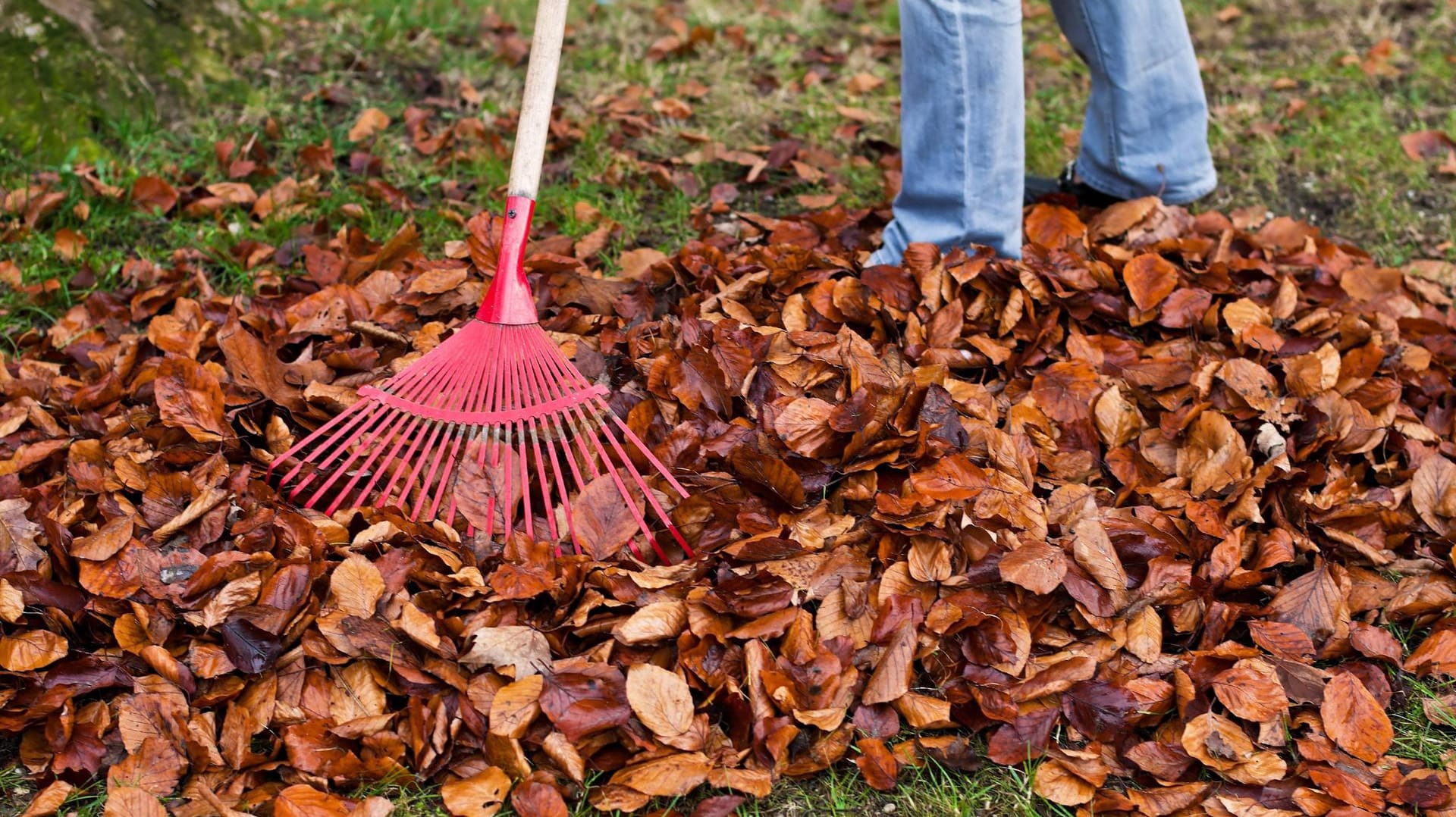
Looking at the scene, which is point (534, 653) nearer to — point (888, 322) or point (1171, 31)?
point (888, 322)

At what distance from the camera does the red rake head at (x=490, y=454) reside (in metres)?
1.89

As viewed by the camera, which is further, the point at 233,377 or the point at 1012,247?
the point at 1012,247

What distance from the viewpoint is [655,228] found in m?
2.87

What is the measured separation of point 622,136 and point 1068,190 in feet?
4.05

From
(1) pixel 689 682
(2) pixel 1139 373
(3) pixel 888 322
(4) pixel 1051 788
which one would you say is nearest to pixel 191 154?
(3) pixel 888 322

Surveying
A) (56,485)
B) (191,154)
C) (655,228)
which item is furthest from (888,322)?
(191,154)

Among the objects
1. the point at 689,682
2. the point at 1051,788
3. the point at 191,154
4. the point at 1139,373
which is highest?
the point at 191,154

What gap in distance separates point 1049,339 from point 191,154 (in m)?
2.36

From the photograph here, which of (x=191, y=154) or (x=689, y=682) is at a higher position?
(x=191, y=154)

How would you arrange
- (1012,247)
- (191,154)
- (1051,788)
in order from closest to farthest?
(1051,788), (1012,247), (191,154)

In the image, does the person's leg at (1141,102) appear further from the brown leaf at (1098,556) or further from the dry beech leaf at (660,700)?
the dry beech leaf at (660,700)

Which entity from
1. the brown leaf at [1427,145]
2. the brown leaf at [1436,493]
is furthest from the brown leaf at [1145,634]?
the brown leaf at [1427,145]

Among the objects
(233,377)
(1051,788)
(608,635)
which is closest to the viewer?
(1051,788)

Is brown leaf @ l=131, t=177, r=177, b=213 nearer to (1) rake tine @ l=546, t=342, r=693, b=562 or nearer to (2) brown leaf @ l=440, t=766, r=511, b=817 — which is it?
(1) rake tine @ l=546, t=342, r=693, b=562
